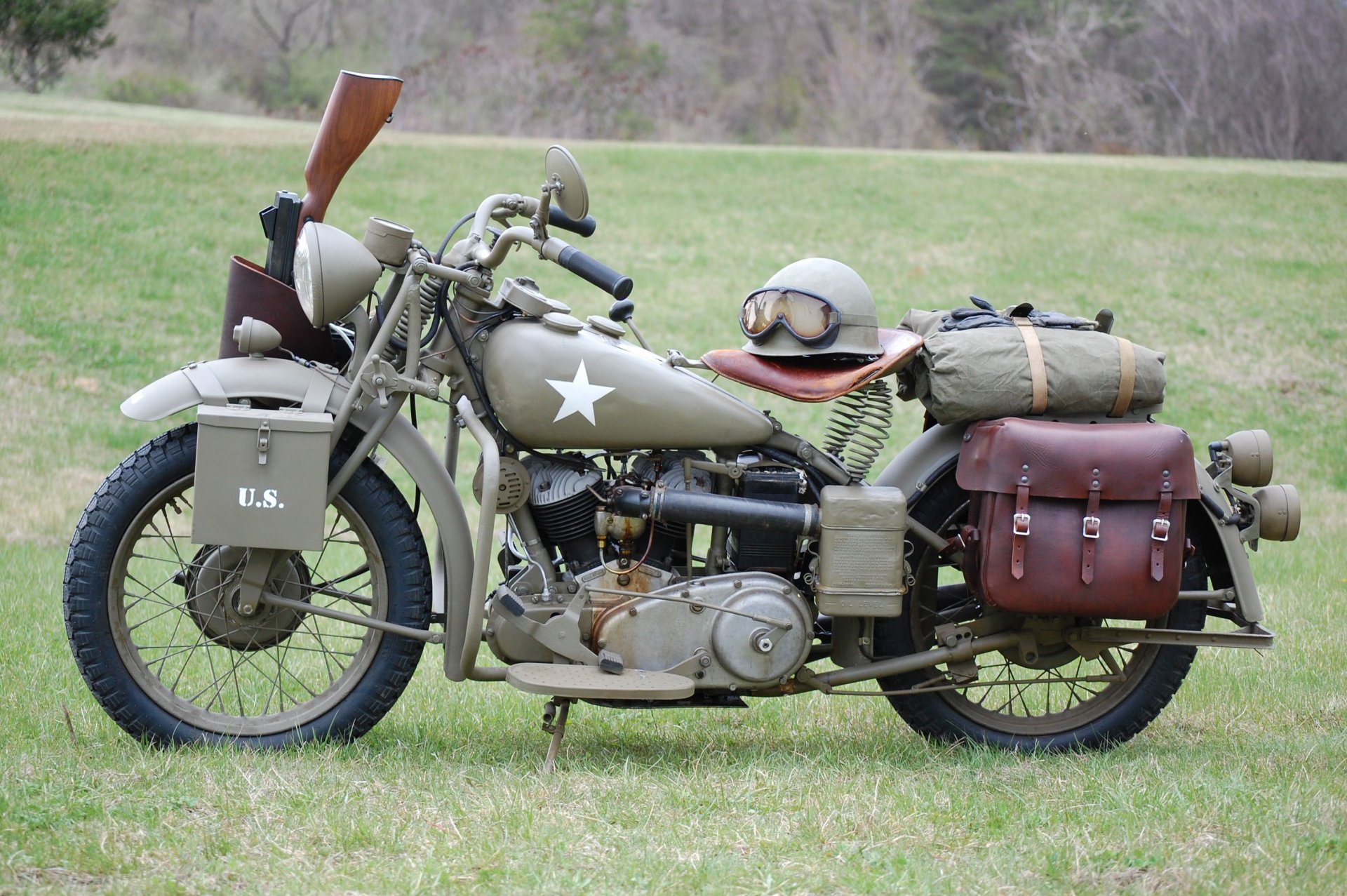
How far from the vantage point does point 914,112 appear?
29.7 meters

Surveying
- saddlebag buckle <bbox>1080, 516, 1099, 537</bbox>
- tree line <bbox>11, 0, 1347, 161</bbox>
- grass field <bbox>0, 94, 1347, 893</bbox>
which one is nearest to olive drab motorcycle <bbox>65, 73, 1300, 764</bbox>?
saddlebag buckle <bbox>1080, 516, 1099, 537</bbox>

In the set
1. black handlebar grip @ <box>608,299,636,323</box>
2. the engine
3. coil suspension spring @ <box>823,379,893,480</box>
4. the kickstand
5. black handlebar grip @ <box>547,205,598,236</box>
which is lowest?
the kickstand

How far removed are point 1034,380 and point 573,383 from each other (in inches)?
51.1

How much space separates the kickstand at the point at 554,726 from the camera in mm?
3530

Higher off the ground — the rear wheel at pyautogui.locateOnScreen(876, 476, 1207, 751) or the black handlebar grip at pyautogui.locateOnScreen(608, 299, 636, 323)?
the black handlebar grip at pyautogui.locateOnScreen(608, 299, 636, 323)

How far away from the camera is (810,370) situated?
3684 millimetres

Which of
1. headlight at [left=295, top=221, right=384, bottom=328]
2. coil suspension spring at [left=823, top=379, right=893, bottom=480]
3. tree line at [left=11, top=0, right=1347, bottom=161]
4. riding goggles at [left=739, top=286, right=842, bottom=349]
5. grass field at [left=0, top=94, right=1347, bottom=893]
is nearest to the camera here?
grass field at [left=0, top=94, right=1347, bottom=893]

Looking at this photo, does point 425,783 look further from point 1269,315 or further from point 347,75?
point 1269,315

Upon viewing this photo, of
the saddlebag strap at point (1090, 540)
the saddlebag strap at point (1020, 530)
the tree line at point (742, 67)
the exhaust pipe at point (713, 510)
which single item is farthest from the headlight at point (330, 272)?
the tree line at point (742, 67)

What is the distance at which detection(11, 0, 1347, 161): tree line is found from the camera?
2462 cm

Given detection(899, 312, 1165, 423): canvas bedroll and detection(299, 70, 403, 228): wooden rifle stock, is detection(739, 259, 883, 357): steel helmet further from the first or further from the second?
detection(299, 70, 403, 228): wooden rifle stock

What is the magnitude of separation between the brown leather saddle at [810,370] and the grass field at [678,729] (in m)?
1.06

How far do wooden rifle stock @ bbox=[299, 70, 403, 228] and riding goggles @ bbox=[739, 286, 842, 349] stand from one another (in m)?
1.15

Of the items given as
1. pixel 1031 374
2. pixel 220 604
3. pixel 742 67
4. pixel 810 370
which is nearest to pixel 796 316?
pixel 810 370
